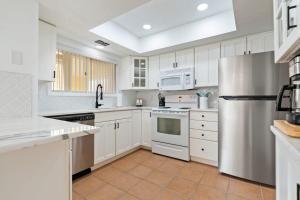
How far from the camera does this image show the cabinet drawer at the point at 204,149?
2.39 meters

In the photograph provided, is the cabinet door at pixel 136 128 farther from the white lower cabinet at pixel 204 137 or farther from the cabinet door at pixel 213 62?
the cabinet door at pixel 213 62

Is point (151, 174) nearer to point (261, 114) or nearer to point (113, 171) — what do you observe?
point (113, 171)

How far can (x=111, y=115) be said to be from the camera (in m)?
2.58

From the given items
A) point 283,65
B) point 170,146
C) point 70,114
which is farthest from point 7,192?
point 283,65

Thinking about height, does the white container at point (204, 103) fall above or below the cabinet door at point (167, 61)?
below

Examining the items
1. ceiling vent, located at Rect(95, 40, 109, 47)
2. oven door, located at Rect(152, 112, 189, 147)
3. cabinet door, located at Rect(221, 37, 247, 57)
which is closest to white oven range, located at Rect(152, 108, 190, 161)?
oven door, located at Rect(152, 112, 189, 147)

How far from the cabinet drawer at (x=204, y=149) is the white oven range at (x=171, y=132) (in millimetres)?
103

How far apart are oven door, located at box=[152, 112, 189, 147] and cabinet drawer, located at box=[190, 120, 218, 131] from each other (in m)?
0.10

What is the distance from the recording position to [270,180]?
1.80 metres

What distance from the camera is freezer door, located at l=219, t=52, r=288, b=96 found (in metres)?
1.77

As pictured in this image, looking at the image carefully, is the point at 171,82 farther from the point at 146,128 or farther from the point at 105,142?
the point at 105,142

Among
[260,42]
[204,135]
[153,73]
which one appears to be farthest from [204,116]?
[153,73]

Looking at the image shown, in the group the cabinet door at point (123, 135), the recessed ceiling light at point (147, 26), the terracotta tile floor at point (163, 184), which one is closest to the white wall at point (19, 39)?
the terracotta tile floor at point (163, 184)

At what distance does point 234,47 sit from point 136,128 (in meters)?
2.43
